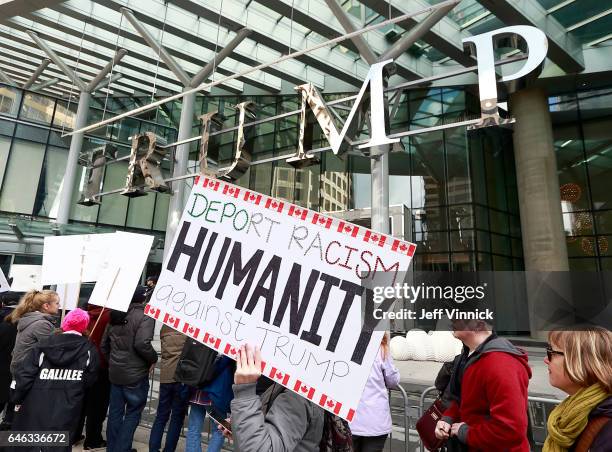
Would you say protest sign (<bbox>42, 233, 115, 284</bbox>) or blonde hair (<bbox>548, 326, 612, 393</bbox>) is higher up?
protest sign (<bbox>42, 233, 115, 284</bbox>)

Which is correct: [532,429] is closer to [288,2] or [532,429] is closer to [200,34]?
[288,2]

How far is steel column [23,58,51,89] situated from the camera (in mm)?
18280

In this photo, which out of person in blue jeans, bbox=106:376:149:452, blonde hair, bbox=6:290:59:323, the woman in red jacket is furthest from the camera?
blonde hair, bbox=6:290:59:323

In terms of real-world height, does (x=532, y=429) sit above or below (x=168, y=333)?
below

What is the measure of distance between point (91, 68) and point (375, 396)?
69.3 feet

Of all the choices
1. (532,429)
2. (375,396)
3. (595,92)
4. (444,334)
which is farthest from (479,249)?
(375,396)

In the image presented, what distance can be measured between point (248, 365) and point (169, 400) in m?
3.17

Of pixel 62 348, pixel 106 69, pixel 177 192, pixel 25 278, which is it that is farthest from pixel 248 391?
pixel 106 69

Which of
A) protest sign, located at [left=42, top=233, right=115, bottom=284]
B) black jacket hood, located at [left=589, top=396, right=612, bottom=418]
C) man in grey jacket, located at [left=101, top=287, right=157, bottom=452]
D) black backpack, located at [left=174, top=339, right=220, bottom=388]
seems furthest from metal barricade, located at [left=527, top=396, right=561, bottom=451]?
protest sign, located at [left=42, top=233, right=115, bottom=284]

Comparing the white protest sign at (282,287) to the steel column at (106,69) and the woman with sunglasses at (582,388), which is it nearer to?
the woman with sunglasses at (582,388)

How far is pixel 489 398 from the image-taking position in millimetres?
2207

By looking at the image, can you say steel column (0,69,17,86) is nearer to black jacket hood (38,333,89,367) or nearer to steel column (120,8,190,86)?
steel column (120,8,190,86)

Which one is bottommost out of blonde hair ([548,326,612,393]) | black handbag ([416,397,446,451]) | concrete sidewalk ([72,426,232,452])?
concrete sidewalk ([72,426,232,452])

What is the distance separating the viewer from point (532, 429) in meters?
3.84
